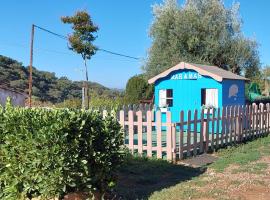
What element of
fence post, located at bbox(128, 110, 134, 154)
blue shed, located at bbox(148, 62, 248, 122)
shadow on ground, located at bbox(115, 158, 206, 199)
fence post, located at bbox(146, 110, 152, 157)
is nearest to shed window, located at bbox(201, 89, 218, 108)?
blue shed, located at bbox(148, 62, 248, 122)

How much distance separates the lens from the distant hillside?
4272 cm

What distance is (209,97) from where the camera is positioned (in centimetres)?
1603

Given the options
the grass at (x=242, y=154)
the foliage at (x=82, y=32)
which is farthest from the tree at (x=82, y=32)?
the grass at (x=242, y=154)

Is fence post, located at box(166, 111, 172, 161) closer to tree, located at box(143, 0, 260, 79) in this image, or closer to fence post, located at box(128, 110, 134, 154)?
fence post, located at box(128, 110, 134, 154)

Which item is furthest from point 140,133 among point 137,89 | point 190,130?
point 137,89

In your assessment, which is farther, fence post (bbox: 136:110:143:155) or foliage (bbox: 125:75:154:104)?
foliage (bbox: 125:75:154:104)

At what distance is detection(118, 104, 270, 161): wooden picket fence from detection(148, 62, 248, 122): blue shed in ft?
4.36

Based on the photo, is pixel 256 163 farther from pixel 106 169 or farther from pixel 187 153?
pixel 106 169

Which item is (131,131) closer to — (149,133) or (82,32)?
(149,133)

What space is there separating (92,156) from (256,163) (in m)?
5.28

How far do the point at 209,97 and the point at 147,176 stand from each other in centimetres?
817

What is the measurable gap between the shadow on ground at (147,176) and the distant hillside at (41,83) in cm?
3107

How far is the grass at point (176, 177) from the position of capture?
22.4 ft

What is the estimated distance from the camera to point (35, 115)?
20.0 ft
